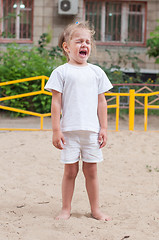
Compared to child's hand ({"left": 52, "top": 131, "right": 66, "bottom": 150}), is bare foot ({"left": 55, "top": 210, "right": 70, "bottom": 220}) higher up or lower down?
lower down

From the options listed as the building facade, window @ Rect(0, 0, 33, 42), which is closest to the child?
the building facade

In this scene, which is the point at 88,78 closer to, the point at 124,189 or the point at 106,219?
the point at 106,219

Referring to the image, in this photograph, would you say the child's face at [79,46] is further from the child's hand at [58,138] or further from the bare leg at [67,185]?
the bare leg at [67,185]

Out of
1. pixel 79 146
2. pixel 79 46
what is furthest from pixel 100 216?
pixel 79 46

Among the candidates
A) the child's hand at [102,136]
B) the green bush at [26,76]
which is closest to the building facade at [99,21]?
the green bush at [26,76]

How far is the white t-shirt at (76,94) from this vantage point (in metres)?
2.81

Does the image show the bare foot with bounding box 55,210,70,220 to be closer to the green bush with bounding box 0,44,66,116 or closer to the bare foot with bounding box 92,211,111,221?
the bare foot with bounding box 92,211,111,221

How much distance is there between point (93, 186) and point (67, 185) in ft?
0.65

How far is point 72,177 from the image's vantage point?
117 inches

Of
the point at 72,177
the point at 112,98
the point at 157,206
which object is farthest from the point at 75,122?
the point at 112,98

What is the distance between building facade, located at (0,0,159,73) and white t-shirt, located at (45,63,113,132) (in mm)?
9218

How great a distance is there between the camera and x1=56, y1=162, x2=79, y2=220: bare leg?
295 centimetres

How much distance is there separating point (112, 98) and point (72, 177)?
5.71m

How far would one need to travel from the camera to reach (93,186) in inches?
118
